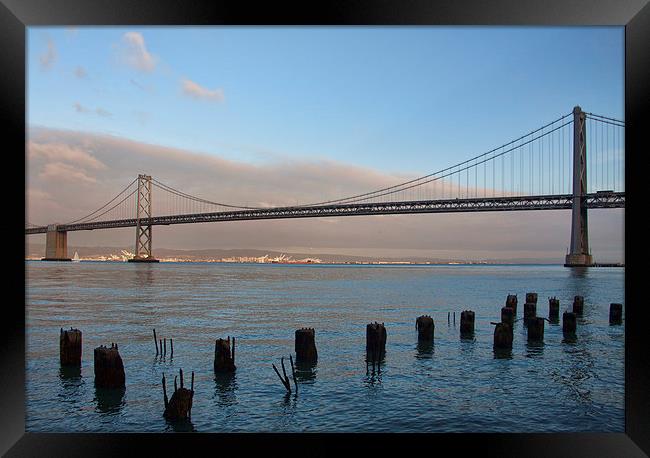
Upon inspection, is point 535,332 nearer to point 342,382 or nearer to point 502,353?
point 502,353

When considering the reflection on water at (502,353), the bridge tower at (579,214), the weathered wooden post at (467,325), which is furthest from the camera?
the bridge tower at (579,214)

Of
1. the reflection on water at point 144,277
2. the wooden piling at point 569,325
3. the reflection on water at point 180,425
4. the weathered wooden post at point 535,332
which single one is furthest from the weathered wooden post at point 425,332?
the reflection on water at point 144,277

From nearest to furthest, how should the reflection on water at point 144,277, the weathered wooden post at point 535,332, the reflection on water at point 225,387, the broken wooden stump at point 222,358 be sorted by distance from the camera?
the reflection on water at point 225,387 < the broken wooden stump at point 222,358 < the weathered wooden post at point 535,332 < the reflection on water at point 144,277

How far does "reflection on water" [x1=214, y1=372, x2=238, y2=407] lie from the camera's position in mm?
7879

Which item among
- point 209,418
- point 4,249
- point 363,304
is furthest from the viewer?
point 363,304

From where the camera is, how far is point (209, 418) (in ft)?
23.3

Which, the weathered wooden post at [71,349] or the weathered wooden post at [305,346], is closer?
the weathered wooden post at [71,349]

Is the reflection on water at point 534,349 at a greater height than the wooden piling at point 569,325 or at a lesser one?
lesser

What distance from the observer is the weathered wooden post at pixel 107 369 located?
8141 mm

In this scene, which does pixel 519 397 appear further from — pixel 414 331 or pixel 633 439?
pixel 414 331

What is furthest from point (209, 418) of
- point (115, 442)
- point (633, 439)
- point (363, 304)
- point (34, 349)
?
point (363, 304)

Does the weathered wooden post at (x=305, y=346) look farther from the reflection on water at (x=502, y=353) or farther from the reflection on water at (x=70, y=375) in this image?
the reflection on water at (x=502, y=353)

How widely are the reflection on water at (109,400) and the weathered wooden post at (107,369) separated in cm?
8

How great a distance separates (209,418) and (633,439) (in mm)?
4768
